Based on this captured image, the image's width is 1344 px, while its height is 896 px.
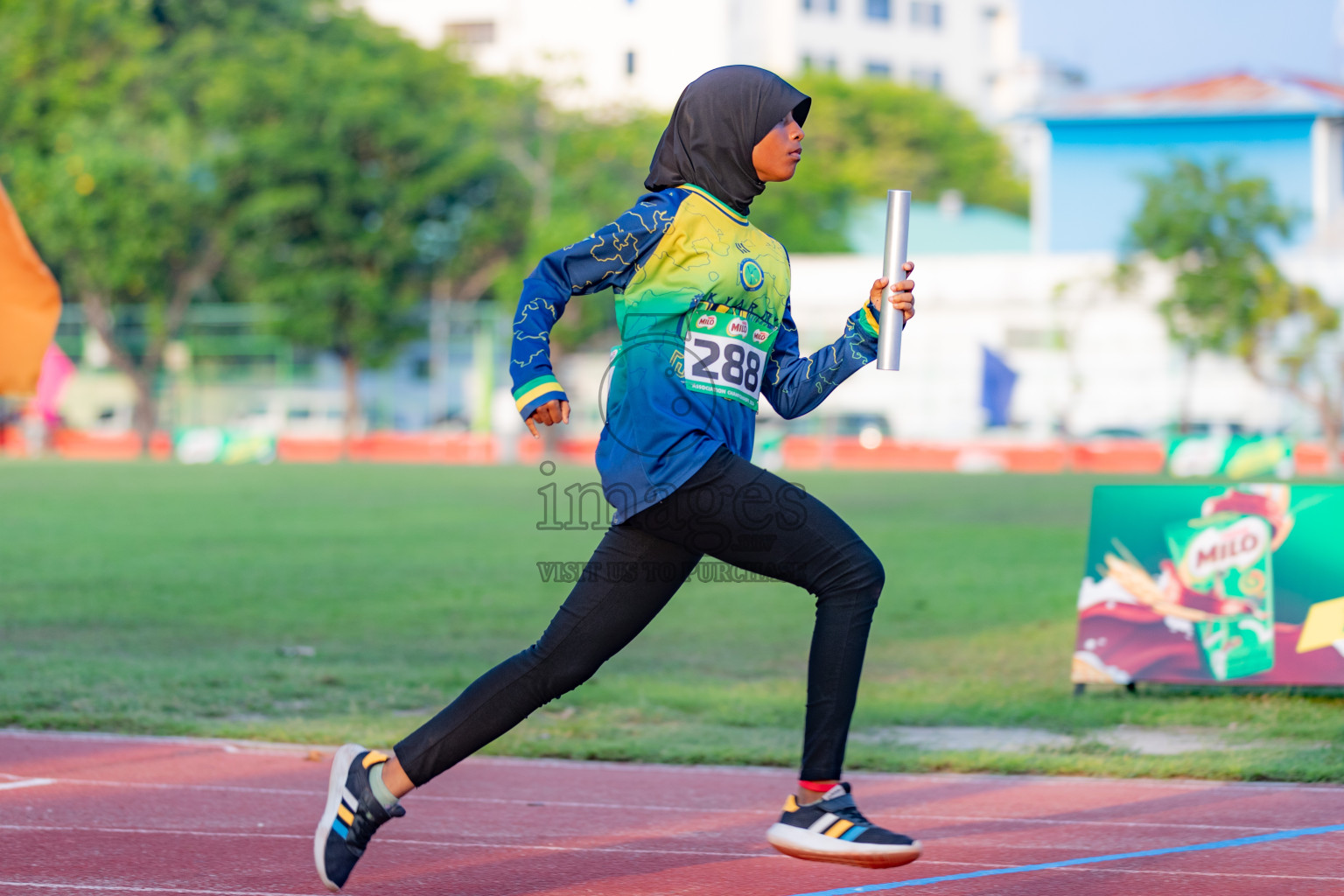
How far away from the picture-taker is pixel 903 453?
4166 cm

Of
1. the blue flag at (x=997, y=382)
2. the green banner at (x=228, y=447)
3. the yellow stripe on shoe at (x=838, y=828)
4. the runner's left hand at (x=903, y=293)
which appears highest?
the runner's left hand at (x=903, y=293)

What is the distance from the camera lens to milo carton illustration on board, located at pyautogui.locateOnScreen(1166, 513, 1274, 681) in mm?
7004

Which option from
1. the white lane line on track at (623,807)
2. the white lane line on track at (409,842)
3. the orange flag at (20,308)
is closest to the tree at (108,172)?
the orange flag at (20,308)

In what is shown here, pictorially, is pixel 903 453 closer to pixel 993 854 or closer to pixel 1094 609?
pixel 1094 609

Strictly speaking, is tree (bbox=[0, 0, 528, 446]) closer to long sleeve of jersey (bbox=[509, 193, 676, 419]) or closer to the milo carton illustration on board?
the milo carton illustration on board

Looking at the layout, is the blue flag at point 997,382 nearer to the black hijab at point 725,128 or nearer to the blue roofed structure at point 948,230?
the blue roofed structure at point 948,230

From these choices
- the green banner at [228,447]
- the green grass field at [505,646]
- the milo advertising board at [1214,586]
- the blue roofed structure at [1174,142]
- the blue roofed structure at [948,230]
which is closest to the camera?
the green grass field at [505,646]

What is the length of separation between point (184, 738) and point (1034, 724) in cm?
343

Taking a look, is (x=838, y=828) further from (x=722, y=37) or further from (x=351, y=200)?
(x=722, y=37)

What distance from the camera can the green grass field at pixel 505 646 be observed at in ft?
21.2

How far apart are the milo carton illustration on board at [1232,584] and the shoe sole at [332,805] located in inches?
174

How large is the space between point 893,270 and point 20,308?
2853mm

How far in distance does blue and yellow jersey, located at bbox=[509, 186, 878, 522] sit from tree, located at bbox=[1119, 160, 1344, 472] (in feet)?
116

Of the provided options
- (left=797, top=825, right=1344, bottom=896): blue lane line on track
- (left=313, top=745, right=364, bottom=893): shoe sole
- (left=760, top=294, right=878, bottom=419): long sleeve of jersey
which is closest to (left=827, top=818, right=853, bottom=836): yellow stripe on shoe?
(left=797, top=825, right=1344, bottom=896): blue lane line on track
